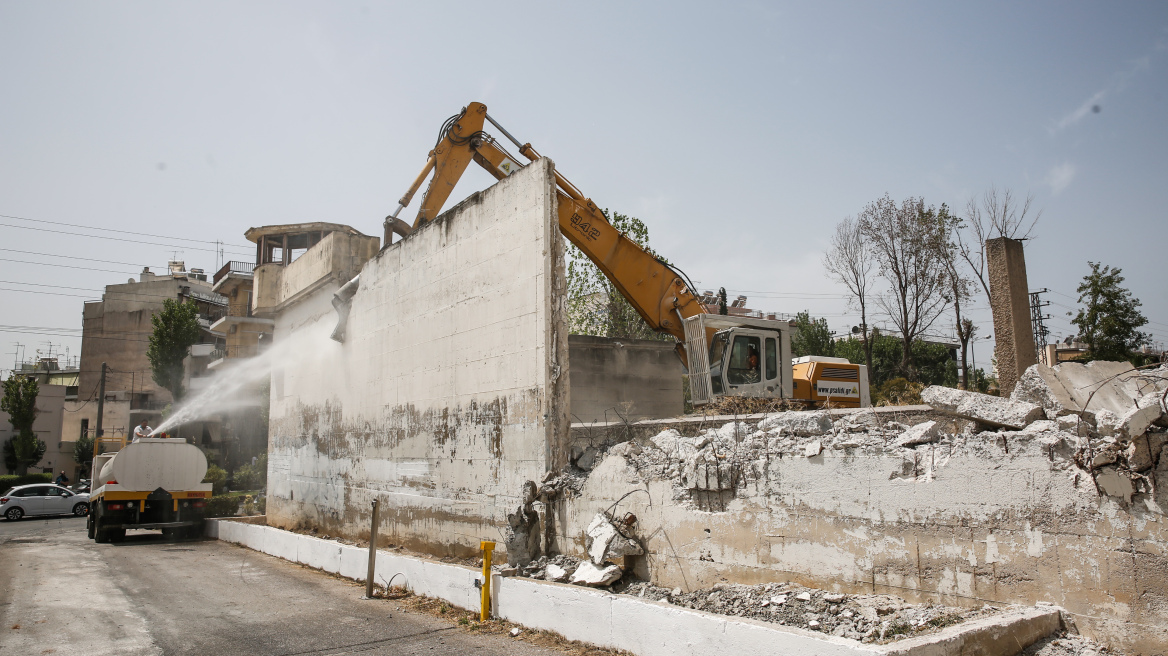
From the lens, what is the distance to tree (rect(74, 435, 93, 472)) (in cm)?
4647

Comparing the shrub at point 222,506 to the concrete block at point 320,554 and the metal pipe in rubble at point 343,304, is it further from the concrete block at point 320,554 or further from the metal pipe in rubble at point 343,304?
the concrete block at point 320,554

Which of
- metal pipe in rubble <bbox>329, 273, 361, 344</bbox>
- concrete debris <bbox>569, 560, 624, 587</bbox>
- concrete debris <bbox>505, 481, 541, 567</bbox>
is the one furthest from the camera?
metal pipe in rubble <bbox>329, 273, 361, 344</bbox>

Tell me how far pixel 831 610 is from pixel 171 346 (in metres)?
49.2

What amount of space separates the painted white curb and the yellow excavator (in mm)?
5225

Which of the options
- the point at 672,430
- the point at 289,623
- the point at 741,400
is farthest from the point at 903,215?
the point at 289,623

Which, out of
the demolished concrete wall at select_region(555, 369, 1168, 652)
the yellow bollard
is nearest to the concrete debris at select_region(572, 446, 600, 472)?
the demolished concrete wall at select_region(555, 369, 1168, 652)

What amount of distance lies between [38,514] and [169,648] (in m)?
25.9

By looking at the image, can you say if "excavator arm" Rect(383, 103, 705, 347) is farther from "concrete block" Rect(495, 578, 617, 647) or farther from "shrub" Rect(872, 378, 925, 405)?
"concrete block" Rect(495, 578, 617, 647)

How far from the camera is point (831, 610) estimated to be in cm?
530

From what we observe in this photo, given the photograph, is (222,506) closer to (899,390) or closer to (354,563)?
(354,563)

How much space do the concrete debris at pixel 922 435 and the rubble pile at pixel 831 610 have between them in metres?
1.17

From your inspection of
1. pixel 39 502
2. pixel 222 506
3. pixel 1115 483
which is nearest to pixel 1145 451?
pixel 1115 483

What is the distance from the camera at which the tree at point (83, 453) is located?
46.5 m

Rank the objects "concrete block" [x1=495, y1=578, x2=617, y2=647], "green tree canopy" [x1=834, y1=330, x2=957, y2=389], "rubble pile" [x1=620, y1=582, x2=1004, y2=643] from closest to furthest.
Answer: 1. "rubble pile" [x1=620, y1=582, x2=1004, y2=643]
2. "concrete block" [x1=495, y1=578, x2=617, y2=647]
3. "green tree canopy" [x1=834, y1=330, x2=957, y2=389]
